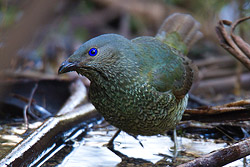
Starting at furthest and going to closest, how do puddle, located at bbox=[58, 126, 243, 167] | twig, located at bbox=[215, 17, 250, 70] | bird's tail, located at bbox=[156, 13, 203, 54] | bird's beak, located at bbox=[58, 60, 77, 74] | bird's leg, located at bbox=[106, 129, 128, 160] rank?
bird's tail, located at bbox=[156, 13, 203, 54] → twig, located at bbox=[215, 17, 250, 70] → bird's leg, located at bbox=[106, 129, 128, 160] → puddle, located at bbox=[58, 126, 243, 167] → bird's beak, located at bbox=[58, 60, 77, 74]

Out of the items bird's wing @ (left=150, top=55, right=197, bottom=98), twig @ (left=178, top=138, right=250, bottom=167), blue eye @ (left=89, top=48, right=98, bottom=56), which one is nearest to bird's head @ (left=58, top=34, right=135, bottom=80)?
blue eye @ (left=89, top=48, right=98, bottom=56)

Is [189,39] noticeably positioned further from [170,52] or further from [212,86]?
[212,86]

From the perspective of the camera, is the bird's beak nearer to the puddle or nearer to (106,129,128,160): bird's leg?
the puddle

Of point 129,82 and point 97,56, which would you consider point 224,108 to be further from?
point 97,56

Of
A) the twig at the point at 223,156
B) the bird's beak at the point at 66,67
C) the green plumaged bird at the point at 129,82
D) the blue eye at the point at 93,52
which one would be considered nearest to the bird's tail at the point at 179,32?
the green plumaged bird at the point at 129,82

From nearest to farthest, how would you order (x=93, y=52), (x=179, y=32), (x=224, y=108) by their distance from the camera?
1. (x=93, y=52)
2. (x=224, y=108)
3. (x=179, y=32)

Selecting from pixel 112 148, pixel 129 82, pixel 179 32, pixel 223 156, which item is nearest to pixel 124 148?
pixel 112 148

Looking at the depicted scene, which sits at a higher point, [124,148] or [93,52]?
[93,52]

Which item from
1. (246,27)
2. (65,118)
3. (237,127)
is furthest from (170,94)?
(246,27)
